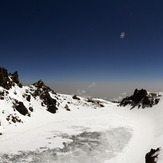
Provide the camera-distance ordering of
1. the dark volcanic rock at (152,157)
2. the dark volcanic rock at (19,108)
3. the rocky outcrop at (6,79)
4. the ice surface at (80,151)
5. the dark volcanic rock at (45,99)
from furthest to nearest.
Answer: the dark volcanic rock at (45,99), the rocky outcrop at (6,79), the dark volcanic rock at (19,108), the ice surface at (80,151), the dark volcanic rock at (152,157)

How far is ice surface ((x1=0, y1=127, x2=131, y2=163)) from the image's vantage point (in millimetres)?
19594

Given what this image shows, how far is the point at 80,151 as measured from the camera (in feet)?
74.0

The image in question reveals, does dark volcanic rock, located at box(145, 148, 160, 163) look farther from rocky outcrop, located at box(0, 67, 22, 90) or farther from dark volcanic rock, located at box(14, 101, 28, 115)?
rocky outcrop, located at box(0, 67, 22, 90)

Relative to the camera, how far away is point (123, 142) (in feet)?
83.8

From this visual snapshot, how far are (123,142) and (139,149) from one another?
393cm

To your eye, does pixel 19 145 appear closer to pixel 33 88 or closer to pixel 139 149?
pixel 139 149

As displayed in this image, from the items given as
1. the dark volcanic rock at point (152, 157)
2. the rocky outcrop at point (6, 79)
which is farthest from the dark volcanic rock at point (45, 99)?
the dark volcanic rock at point (152, 157)

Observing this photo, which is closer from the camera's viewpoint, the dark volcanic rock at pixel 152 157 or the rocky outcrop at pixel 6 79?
the dark volcanic rock at pixel 152 157

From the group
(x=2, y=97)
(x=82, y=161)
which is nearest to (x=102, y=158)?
(x=82, y=161)

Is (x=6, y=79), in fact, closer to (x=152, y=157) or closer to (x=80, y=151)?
(x=80, y=151)

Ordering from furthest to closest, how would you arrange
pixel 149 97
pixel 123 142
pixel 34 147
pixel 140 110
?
pixel 149 97, pixel 140 110, pixel 123 142, pixel 34 147

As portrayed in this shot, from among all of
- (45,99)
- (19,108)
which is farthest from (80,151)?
(45,99)

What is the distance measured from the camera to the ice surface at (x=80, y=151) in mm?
19594

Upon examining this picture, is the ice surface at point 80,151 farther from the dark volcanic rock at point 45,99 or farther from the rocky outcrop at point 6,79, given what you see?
the dark volcanic rock at point 45,99
